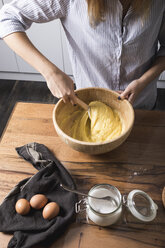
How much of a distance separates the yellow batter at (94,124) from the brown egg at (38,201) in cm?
28

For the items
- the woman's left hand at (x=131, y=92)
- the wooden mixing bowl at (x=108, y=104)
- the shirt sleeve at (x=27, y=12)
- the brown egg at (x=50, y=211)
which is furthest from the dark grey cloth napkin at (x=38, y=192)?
the shirt sleeve at (x=27, y=12)

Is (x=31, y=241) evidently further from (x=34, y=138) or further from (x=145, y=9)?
(x=145, y=9)

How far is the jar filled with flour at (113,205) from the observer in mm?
683

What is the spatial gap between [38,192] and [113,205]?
27 centimetres

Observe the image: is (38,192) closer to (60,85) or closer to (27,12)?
(60,85)

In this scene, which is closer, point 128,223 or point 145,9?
point 128,223

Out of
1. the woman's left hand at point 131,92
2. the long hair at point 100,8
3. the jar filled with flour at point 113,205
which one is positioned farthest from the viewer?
the woman's left hand at point 131,92

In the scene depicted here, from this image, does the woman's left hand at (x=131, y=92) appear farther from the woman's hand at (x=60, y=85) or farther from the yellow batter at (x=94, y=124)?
the woman's hand at (x=60, y=85)

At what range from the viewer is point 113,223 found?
0.71 meters

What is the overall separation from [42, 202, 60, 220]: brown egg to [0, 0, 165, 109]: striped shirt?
24.6 inches

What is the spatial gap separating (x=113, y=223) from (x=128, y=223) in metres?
0.05

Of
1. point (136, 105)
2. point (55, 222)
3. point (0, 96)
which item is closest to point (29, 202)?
point (55, 222)

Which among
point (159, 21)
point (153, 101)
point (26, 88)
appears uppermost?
point (159, 21)

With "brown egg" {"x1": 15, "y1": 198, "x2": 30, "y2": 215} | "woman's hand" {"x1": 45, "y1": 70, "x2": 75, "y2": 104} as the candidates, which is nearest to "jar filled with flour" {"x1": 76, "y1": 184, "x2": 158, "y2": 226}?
"brown egg" {"x1": 15, "y1": 198, "x2": 30, "y2": 215}
